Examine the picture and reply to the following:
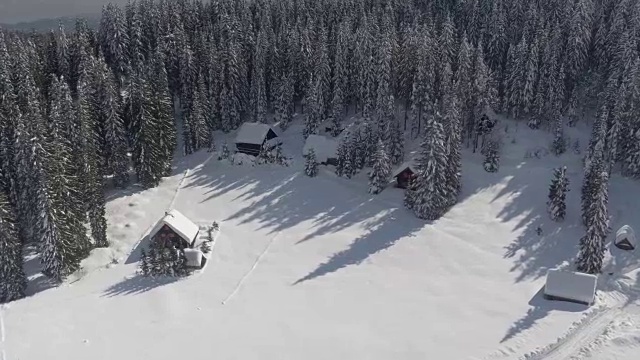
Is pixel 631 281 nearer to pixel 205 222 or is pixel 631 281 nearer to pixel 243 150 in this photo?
pixel 205 222

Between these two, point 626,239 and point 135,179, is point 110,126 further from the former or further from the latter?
point 626,239

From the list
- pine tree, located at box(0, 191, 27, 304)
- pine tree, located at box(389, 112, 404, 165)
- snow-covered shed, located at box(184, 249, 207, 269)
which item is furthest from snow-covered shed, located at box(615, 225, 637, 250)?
pine tree, located at box(0, 191, 27, 304)

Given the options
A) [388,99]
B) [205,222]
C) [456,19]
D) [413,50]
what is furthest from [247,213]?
[456,19]

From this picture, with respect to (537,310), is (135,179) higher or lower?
higher

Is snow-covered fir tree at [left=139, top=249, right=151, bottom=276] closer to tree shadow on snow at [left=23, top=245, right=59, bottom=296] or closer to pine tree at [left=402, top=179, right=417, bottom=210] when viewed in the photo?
tree shadow on snow at [left=23, top=245, right=59, bottom=296]

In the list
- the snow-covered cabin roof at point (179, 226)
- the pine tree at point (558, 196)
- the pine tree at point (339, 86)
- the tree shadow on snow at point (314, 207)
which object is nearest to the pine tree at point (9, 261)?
the snow-covered cabin roof at point (179, 226)

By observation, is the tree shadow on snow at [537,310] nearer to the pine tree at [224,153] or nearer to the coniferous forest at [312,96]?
the coniferous forest at [312,96]

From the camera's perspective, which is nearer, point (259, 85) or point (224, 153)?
point (224, 153)

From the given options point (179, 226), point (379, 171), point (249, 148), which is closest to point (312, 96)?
point (249, 148)
